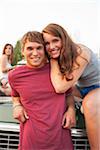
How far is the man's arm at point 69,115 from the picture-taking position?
33.7 inches

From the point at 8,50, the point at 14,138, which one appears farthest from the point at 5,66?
the point at 14,138

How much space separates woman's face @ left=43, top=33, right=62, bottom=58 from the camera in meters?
0.82

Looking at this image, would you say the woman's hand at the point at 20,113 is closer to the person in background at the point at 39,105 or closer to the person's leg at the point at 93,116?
the person in background at the point at 39,105

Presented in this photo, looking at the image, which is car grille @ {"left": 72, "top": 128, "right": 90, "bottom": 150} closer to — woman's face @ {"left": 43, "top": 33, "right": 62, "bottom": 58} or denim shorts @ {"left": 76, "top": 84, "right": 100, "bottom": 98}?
denim shorts @ {"left": 76, "top": 84, "right": 100, "bottom": 98}

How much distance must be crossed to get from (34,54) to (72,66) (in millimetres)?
147

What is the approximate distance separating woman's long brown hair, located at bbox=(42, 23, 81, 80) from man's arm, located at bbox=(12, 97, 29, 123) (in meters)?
0.21

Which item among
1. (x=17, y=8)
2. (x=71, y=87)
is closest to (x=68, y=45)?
(x=71, y=87)

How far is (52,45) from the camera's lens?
84 centimetres

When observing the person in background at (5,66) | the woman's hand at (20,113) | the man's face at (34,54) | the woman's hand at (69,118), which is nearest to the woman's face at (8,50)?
the person in background at (5,66)

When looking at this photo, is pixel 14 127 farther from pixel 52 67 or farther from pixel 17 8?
pixel 17 8

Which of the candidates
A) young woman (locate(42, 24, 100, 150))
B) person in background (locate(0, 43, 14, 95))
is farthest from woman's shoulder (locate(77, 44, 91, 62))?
person in background (locate(0, 43, 14, 95))

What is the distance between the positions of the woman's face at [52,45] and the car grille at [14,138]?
1.05 feet

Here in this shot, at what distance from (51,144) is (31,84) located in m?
→ 0.24

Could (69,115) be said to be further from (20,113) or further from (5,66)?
(5,66)
